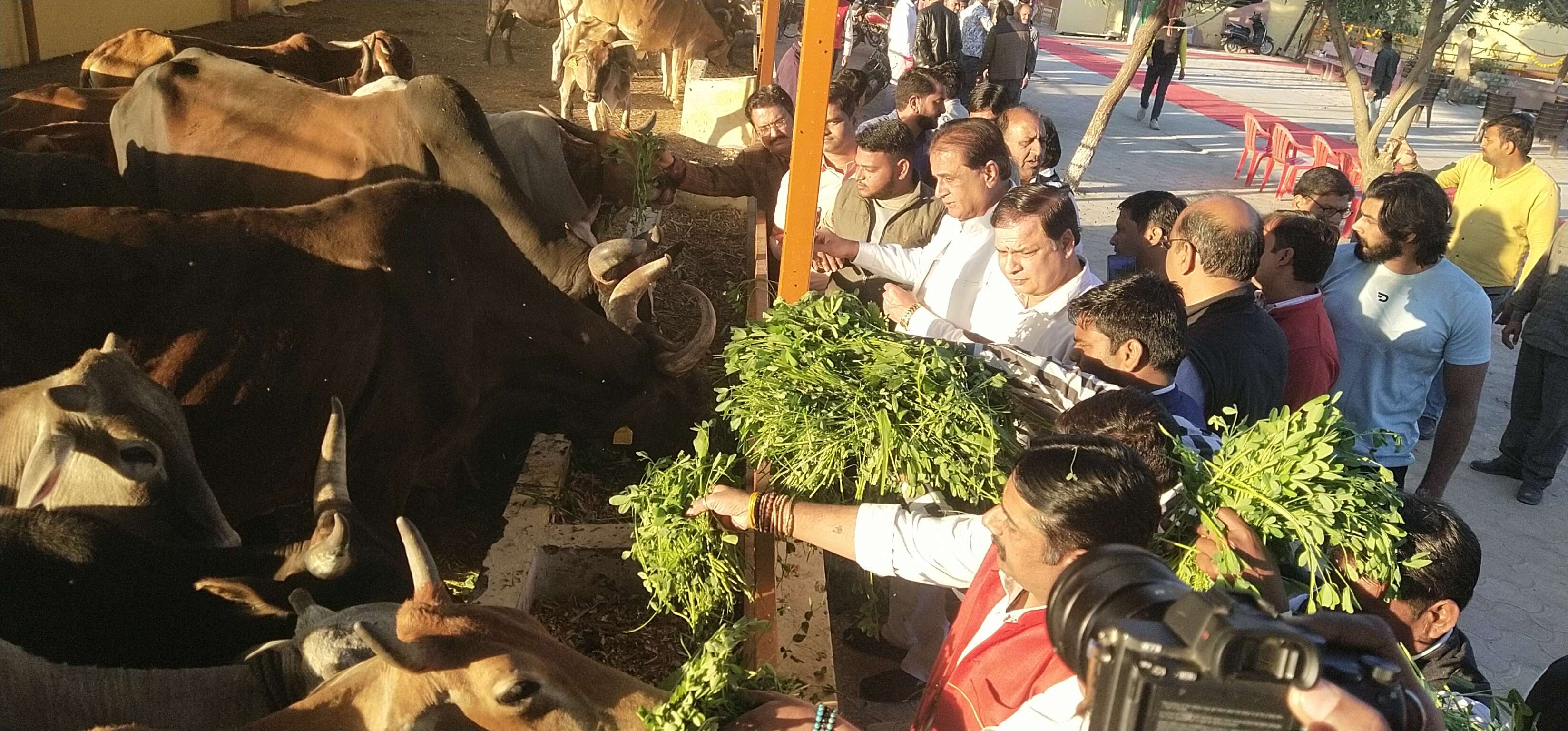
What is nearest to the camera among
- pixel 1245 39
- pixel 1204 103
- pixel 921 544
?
pixel 921 544

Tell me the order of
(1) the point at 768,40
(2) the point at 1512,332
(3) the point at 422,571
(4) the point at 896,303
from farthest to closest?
(1) the point at 768,40 < (2) the point at 1512,332 < (4) the point at 896,303 < (3) the point at 422,571

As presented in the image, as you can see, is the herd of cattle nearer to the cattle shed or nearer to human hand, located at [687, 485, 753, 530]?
human hand, located at [687, 485, 753, 530]

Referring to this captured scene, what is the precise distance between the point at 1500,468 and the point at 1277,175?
31.3 ft

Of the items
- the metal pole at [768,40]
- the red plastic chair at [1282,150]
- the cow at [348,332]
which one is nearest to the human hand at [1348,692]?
the cow at [348,332]

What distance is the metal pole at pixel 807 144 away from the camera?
12.3 feet

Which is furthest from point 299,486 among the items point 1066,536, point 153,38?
point 153,38

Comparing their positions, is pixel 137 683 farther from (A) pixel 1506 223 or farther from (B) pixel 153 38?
(B) pixel 153 38

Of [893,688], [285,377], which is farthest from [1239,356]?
[285,377]

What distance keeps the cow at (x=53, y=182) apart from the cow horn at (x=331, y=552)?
10.5 feet

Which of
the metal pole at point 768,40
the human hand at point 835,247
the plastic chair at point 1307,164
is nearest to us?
the human hand at point 835,247

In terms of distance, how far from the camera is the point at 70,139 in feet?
23.2

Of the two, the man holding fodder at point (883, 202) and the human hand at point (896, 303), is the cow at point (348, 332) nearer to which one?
the man holding fodder at point (883, 202)

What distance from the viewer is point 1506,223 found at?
666 centimetres

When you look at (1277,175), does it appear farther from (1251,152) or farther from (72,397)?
(72,397)
